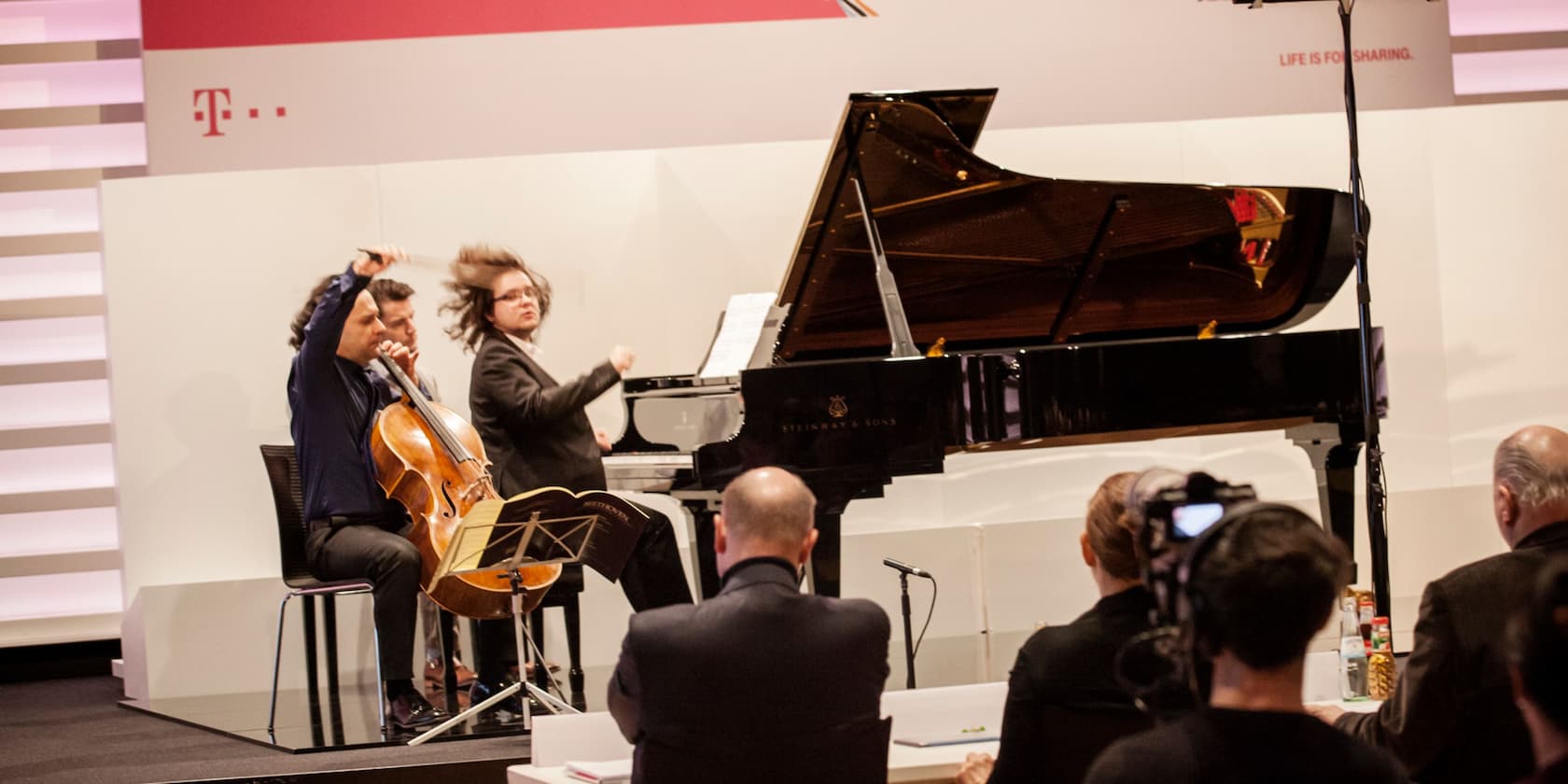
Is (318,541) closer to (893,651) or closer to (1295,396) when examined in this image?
(893,651)

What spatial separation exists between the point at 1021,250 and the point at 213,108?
3724 millimetres

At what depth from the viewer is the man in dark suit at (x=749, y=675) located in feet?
8.41

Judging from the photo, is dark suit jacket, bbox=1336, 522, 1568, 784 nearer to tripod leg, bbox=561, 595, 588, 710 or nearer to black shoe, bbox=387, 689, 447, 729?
black shoe, bbox=387, 689, 447, 729

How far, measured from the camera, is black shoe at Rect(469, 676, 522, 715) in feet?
16.6

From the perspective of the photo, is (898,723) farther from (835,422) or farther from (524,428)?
(524,428)

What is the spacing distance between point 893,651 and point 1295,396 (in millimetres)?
1917

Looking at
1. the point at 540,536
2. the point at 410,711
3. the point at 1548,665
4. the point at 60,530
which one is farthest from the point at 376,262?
the point at 1548,665

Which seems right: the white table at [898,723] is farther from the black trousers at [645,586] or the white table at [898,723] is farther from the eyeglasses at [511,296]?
the eyeglasses at [511,296]

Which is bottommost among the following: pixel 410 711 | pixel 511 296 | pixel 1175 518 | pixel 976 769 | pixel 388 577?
pixel 410 711

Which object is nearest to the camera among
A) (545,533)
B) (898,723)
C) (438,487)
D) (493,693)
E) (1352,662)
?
(898,723)

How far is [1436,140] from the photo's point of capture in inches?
271

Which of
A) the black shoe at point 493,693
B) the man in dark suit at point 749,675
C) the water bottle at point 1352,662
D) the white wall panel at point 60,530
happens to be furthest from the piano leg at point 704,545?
the white wall panel at point 60,530

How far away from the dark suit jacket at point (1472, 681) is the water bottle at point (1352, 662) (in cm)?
101

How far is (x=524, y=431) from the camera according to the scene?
5293 millimetres
